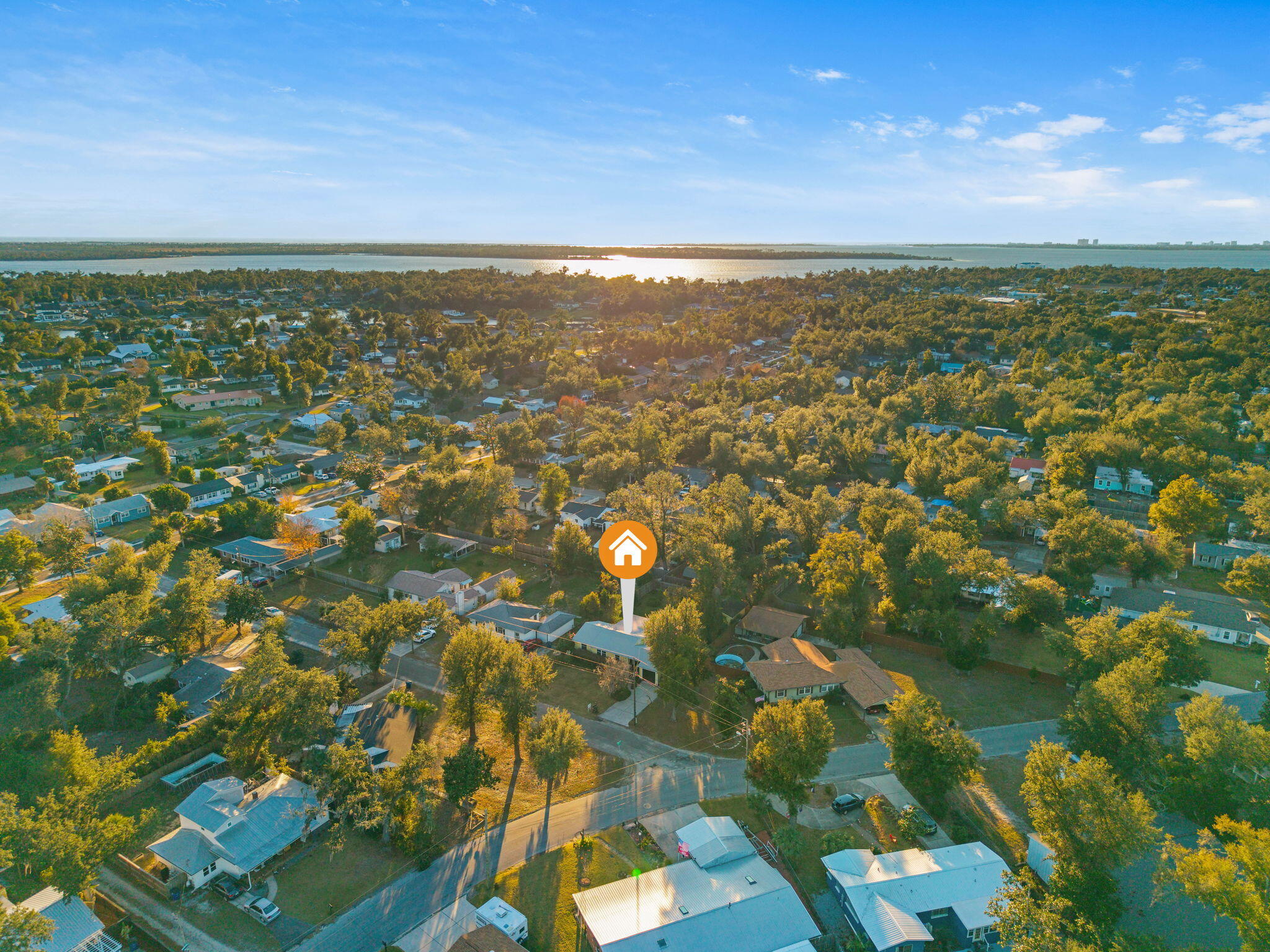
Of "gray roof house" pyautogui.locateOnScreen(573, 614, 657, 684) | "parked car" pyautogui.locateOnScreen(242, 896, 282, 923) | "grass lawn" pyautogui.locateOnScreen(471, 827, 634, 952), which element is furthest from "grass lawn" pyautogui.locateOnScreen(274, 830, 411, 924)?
"gray roof house" pyautogui.locateOnScreen(573, 614, 657, 684)

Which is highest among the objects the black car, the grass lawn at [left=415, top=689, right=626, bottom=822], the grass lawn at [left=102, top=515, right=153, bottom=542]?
the grass lawn at [left=102, top=515, right=153, bottom=542]

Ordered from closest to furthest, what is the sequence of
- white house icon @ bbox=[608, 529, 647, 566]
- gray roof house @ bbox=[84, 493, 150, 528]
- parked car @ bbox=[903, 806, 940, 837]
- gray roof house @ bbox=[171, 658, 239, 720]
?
parked car @ bbox=[903, 806, 940, 837], gray roof house @ bbox=[171, 658, 239, 720], white house icon @ bbox=[608, 529, 647, 566], gray roof house @ bbox=[84, 493, 150, 528]

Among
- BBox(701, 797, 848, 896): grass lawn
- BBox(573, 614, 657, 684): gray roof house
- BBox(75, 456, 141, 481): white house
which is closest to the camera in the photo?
BBox(701, 797, 848, 896): grass lawn

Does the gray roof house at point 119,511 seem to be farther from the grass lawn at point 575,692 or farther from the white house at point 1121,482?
the white house at point 1121,482

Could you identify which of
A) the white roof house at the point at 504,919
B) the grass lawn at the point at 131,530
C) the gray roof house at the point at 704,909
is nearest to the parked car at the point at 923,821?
the gray roof house at the point at 704,909

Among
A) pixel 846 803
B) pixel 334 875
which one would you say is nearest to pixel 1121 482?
pixel 846 803

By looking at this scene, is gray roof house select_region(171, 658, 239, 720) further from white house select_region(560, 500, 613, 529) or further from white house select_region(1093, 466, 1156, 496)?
white house select_region(1093, 466, 1156, 496)
